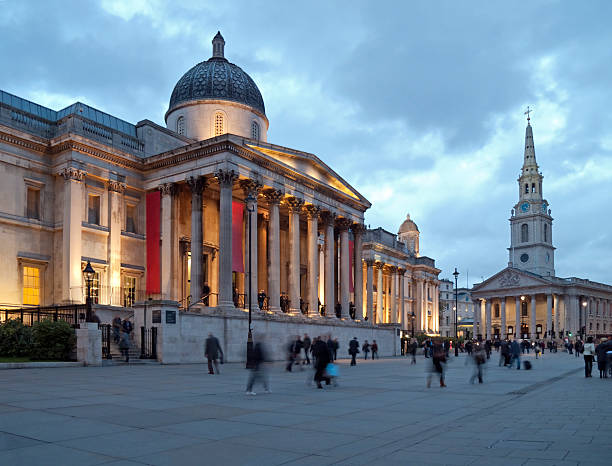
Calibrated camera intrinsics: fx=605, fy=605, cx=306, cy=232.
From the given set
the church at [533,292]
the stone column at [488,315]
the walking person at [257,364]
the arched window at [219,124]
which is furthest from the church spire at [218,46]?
the stone column at [488,315]

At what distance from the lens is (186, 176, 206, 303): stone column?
36688mm

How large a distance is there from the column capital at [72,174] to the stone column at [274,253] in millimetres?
11915

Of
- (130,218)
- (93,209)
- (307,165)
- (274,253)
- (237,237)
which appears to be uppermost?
(307,165)

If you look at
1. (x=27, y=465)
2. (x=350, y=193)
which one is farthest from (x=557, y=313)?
(x=27, y=465)

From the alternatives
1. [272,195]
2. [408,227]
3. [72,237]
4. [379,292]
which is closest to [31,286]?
[72,237]

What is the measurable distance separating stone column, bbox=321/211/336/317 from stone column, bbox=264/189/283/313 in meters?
6.71

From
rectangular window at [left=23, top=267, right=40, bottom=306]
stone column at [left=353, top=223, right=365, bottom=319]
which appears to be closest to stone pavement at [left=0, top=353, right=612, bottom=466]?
rectangular window at [left=23, top=267, right=40, bottom=306]

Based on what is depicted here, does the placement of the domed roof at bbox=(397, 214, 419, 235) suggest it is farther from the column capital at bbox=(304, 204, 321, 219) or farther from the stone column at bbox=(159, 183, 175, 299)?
the stone column at bbox=(159, 183, 175, 299)

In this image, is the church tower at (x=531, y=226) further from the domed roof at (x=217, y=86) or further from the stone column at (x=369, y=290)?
the domed roof at (x=217, y=86)

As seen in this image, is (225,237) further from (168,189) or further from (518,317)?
(518,317)

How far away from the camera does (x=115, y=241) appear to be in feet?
125

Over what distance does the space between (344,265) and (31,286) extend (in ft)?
78.2

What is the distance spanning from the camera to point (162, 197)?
130ft

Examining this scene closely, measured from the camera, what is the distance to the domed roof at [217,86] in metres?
47.2
